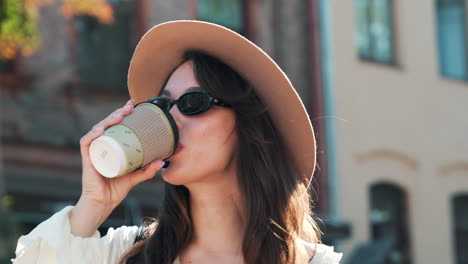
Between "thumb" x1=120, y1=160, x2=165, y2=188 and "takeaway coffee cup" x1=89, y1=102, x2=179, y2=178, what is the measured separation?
0.02 meters

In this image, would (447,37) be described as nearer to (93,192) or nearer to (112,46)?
(112,46)

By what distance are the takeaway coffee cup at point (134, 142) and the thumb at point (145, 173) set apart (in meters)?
0.02

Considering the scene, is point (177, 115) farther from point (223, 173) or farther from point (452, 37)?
point (452, 37)

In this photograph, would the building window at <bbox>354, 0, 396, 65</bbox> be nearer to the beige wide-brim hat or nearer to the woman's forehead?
the beige wide-brim hat

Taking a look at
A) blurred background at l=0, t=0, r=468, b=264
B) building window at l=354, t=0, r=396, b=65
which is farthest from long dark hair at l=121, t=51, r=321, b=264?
building window at l=354, t=0, r=396, b=65

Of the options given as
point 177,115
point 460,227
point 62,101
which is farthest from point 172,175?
point 460,227

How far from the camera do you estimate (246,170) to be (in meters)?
3.35

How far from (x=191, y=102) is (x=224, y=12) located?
999cm

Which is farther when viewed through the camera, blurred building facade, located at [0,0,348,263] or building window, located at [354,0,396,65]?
building window, located at [354,0,396,65]

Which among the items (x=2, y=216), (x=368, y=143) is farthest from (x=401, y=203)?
(x=2, y=216)

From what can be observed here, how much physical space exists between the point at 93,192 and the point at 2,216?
5.44 meters

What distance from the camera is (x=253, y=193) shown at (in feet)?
11.0

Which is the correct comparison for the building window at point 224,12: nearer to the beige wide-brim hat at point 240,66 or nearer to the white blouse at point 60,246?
the beige wide-brim hat at point 240,66

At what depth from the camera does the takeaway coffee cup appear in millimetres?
2926
